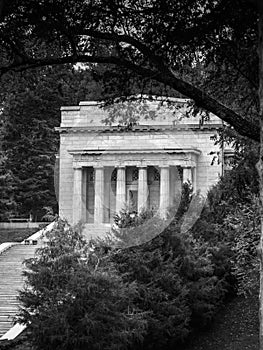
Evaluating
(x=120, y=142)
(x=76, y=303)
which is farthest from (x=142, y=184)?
(x=76, y=303)

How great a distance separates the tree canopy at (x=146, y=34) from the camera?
7.20 m

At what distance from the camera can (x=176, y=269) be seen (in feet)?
53.8

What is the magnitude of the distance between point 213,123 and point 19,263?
42.9 feet

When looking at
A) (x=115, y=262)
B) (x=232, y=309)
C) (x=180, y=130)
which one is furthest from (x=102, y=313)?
(x=180, y=130)

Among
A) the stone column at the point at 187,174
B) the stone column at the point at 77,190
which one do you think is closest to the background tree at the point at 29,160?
the stone column at the point at 77,190

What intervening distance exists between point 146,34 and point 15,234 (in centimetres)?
3182

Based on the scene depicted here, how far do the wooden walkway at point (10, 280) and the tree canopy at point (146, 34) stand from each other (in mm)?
8602

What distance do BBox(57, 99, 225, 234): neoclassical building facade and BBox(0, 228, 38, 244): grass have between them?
3.87 meters

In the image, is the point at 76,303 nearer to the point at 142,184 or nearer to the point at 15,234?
the point at 15,234

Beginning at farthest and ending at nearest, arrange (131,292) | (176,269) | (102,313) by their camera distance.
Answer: (176,269), (131,292), (102,313)

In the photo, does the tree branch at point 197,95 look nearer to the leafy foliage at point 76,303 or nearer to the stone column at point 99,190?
the leafy foliage at point 76,303

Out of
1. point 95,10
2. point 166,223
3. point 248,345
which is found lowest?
point 248,345

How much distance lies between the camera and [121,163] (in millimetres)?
44625

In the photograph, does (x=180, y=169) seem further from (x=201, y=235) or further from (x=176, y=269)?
(x=176, y=269)
